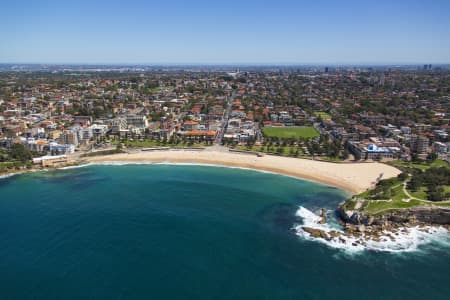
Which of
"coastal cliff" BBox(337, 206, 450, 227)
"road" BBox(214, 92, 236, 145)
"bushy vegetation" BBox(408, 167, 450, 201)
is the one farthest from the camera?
"road" BBox(214, 92, 236, 145)

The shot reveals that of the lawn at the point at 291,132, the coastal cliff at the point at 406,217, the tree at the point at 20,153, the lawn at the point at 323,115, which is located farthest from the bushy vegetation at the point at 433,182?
the tree at the point at 20,153

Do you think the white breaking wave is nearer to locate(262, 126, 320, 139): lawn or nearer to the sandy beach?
the sandy beach

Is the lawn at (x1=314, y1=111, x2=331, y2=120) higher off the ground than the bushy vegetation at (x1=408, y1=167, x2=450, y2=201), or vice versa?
the lawn at (x1=314, y1=111, x2=331, y2=120)

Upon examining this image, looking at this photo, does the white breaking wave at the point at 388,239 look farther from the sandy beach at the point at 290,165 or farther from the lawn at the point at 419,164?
the lawn at the point at 419,164

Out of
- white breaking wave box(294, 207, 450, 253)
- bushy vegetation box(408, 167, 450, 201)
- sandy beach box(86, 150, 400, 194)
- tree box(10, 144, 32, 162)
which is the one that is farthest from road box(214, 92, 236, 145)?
white breaking wave box(294, 207, 450, 253)

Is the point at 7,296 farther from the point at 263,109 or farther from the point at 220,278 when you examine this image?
the point at 263,109

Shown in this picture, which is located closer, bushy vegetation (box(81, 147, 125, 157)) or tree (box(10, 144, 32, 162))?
tree (box(10, 144, 32, 162))
